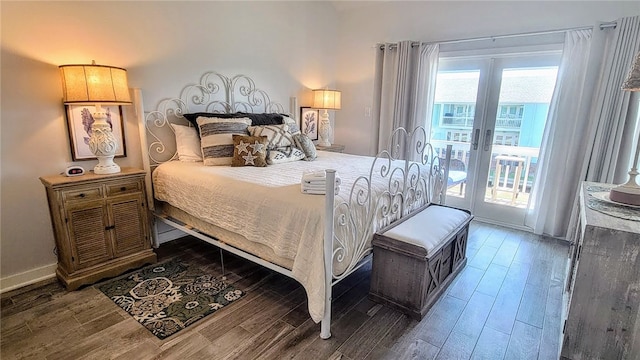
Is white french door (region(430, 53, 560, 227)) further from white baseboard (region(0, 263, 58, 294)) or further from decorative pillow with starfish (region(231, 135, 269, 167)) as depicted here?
white baseboard (region(0, 263, 58, 294))

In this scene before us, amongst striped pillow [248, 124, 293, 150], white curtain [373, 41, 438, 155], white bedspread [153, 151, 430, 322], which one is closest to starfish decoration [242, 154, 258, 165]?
white bedspread [153, 151, 430, 322]

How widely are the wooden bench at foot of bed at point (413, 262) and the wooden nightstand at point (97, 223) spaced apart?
1921 millimetres

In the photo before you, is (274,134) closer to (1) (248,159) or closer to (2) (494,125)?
(1) (248,159)

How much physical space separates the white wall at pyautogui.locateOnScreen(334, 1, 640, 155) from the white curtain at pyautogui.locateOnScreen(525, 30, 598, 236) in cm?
25

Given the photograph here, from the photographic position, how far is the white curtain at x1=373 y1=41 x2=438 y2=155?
387 cm

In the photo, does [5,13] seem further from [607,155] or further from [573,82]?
[607,155]

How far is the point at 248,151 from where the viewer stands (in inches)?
107

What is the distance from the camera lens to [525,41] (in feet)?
10.8

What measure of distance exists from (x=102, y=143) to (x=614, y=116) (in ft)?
14.4

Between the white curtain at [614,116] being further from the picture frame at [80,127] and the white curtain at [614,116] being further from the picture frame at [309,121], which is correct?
the picture frame at [80,127]

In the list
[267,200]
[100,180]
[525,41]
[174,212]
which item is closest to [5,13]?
[100,180]

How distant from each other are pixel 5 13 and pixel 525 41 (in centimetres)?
443

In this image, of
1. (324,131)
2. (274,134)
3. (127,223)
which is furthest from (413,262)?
(324,131)

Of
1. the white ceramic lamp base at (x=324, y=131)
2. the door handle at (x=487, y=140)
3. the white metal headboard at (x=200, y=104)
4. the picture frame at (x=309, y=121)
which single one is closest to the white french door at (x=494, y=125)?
the door handle at (x=487, y=140)
